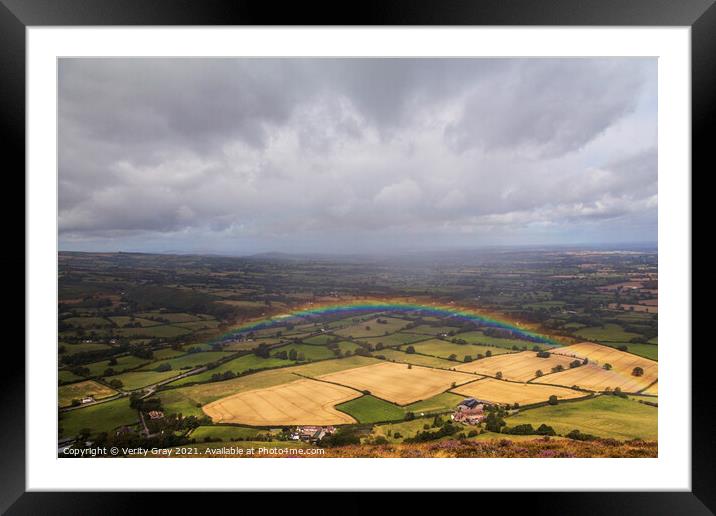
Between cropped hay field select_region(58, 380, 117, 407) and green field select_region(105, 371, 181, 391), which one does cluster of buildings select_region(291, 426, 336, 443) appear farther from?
cropped hay field select_region(58, 380, 117, 407)

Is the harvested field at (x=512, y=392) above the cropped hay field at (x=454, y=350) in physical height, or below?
below

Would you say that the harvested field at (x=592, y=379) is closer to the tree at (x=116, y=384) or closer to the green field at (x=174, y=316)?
the green field at (x=174, y=316)

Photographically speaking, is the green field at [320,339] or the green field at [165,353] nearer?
the green field at [165,353]

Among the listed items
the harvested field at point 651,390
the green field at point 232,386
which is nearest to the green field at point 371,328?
the green field at point 232,386

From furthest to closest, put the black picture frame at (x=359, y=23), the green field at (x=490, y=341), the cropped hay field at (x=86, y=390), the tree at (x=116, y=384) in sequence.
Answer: the green field at (x=490, y=341) < the tree at (x=116, y=384) < the cropped hay field at (x=86, y=390) < the black picture frame at (x=359, y=23)

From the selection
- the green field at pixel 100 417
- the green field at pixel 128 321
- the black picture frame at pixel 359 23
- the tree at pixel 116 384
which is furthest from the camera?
the green field at pixel 128 321

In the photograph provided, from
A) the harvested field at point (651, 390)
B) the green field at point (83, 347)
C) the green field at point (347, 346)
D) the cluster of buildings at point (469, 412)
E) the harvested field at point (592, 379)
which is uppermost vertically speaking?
the green field at point (83, 347)

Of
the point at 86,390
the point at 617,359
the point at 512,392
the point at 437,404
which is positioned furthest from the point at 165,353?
the point at 617,359
